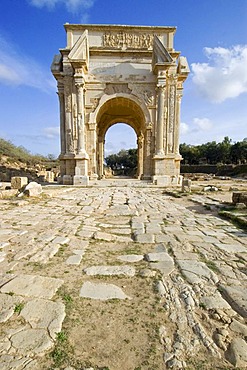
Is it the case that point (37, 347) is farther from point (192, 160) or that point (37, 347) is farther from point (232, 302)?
point (192, 160)

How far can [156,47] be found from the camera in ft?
43.8

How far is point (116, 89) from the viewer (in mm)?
14578

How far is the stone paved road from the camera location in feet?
4.31

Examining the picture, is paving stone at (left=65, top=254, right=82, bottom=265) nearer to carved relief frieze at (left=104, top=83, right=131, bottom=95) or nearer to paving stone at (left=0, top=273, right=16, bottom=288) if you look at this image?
paving stone at (left=0, top=273, right=16, bottom=288)

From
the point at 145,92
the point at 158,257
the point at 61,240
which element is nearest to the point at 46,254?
the point at 61,240

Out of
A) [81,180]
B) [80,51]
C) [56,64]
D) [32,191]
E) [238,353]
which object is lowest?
[238,353]

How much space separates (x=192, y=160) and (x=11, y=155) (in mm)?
37687

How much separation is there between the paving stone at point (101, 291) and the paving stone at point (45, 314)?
0.87 feet

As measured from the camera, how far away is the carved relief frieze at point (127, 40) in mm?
14648

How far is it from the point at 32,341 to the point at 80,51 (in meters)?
15.3

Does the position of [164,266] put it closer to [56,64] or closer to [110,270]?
[110,270]

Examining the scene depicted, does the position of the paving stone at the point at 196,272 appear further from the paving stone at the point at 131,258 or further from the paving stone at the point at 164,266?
the paving stone at the point at 131,258

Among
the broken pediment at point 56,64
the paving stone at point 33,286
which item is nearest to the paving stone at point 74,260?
the paving stone at point 33,286

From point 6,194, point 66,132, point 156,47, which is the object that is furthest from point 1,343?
point 156,47
